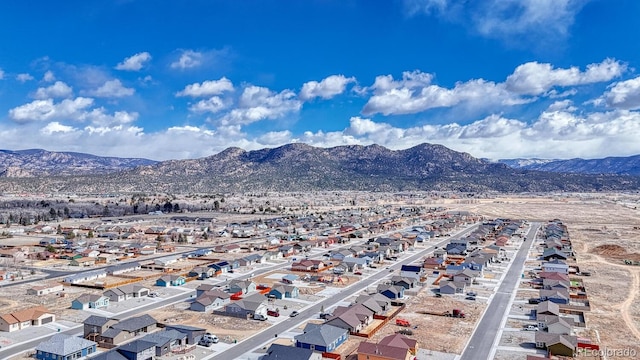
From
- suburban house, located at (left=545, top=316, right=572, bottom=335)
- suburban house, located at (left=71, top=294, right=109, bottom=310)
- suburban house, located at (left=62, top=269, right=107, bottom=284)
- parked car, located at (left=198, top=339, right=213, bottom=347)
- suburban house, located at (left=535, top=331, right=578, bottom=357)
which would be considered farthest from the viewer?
suburban house, located at (left=62, top=269, right=107, bottom=284)

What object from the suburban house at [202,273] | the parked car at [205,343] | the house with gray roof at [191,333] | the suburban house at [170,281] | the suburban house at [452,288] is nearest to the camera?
the house with gray roof at [191,333]

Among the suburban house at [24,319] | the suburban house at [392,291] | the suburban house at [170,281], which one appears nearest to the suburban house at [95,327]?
the suburban house at [24,319]

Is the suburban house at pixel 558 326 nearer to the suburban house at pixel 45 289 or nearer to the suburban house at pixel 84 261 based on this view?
the suburban house at pixel 45 289

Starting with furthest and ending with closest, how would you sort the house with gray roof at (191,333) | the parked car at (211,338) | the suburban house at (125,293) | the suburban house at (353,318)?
the suburban house at (125,293) → the suburban house at (353,318) → the parked car at (211,338) → the house with gray roof at (191,333)

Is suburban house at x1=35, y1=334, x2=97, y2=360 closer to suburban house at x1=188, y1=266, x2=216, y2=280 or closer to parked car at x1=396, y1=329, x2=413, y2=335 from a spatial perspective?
parked car at x1=396, y1=329, x2=413, y2=335

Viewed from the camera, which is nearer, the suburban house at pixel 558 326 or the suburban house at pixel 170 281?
the suburban house at pixel 558 326

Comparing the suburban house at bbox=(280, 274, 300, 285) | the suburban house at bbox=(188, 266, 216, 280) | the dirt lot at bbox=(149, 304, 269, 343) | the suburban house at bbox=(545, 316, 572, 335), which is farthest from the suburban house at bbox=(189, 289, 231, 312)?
the suburban house at bbox=(545, 316, 572, 335)

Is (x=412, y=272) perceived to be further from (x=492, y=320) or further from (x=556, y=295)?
(x=492, y=320)
